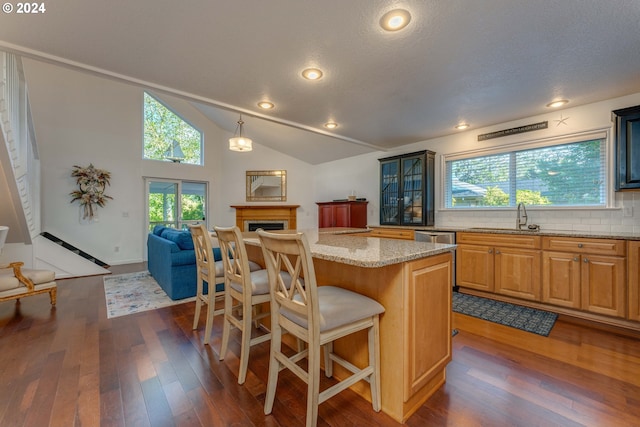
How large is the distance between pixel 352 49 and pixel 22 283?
14.1 feet

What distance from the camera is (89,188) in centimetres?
543

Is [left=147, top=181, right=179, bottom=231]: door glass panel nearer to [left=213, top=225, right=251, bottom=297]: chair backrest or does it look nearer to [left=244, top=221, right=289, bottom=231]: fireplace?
[left=244, top=221, right=289, bottom=231]: fireplace

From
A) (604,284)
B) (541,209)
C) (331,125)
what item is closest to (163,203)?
(331,125)

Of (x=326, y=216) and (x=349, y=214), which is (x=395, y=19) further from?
(x=326, y=216)

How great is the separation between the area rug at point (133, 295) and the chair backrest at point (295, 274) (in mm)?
2504

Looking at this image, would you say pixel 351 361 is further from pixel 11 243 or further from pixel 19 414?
pixel 11 243

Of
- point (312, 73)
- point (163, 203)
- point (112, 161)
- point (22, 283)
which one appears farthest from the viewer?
point (163, 203)

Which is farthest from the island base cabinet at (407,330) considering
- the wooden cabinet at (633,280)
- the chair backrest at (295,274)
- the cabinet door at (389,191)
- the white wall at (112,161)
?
the cabinet door at (389,191)

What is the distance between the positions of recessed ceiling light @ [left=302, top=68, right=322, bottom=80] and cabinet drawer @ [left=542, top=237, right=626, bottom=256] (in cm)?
304

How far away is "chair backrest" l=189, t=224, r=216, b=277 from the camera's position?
2.27m

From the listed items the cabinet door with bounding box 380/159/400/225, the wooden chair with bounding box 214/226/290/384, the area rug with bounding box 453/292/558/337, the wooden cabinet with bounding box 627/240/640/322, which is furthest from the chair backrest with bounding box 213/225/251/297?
the wooden cabinet with bounding box 627/240/640/322

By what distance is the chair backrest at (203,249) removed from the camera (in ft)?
7.45

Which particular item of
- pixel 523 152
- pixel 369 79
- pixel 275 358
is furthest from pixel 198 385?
pixel 523 152

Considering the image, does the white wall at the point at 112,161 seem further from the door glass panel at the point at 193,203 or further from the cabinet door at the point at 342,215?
the cabinet door at the point at 342,215
